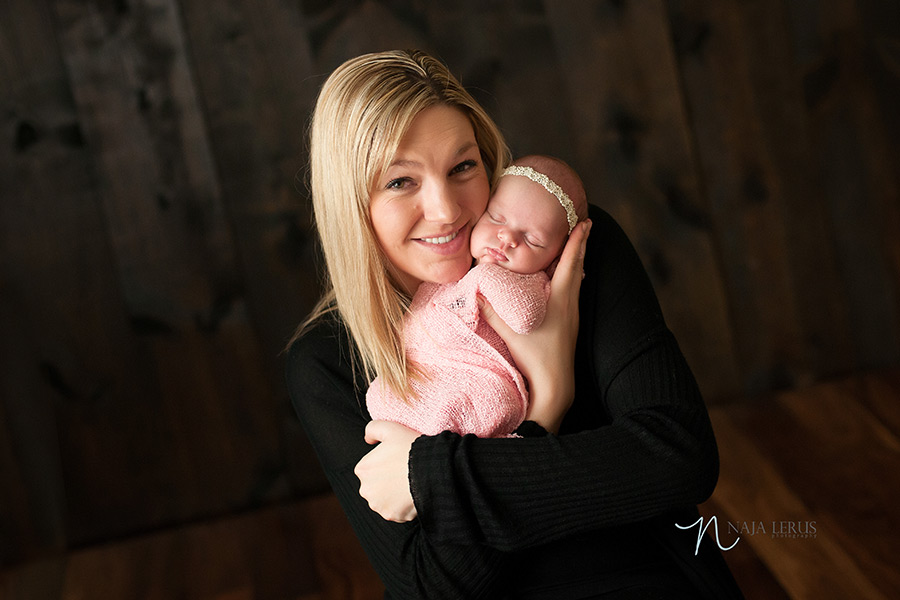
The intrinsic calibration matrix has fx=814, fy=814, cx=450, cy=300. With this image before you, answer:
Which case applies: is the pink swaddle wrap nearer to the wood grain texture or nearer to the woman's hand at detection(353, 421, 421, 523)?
the woman's hand at detection(353, 421, 421, 523)

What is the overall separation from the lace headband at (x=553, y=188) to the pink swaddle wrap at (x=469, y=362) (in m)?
0.13

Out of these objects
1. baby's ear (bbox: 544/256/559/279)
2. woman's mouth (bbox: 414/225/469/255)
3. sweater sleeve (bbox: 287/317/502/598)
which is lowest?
sweater sleeve (bbox: 287/317/502/598)

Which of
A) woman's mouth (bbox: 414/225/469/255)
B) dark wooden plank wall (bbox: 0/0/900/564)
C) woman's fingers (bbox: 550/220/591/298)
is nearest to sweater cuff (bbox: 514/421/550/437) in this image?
woman's fingers (bbox: 550/220/591/298)

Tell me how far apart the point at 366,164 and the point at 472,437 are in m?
0.51

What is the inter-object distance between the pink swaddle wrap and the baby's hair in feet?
0.56

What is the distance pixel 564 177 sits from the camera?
1.55 m

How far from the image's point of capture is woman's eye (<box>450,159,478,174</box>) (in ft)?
4.96

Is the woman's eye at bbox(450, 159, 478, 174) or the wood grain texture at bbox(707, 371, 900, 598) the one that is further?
the wood grain texture at bbox(707, 371, 900, 598)

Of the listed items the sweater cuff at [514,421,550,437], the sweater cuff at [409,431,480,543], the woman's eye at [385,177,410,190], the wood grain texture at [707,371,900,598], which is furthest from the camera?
the wood grain texture at [707,371,900,598]

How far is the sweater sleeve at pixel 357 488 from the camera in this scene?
129 centimetres

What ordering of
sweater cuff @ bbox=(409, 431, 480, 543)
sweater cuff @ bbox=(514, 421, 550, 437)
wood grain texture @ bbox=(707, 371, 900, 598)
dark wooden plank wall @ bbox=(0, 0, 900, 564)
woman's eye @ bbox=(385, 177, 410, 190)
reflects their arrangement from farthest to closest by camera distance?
dark wooden plank wall @ bbox=(0, 0, 900, 564), wood grain texture @ bbox=(707, 371, 900, 598), woman's eye @ bbox=(385, 177, 410, 190), sweater cuff @ bbox=(514, 421, 550, 437), sweater cuff @ bbox=(409, 431, 480, 543)

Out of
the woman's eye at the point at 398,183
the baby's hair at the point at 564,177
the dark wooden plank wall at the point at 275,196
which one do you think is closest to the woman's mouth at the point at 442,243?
the woman's eye at the point at 398,183

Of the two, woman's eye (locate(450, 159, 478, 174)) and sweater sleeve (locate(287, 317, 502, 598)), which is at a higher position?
woman's eye (locate(450, 159, 478, 174))

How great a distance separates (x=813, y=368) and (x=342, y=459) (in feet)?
7.05
